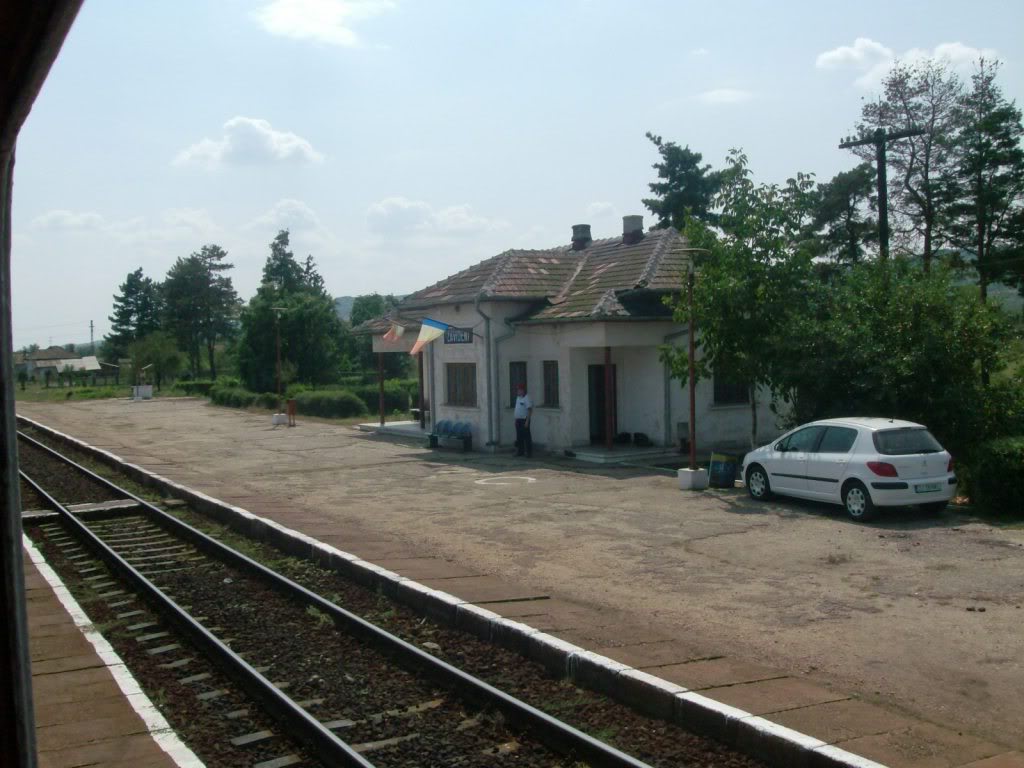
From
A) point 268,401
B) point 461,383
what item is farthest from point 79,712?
point 268,401

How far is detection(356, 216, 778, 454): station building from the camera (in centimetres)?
2241

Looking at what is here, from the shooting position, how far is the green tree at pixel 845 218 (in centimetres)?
3675

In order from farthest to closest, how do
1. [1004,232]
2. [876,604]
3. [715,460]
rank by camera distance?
[1004,232], [715,460], [876,604]

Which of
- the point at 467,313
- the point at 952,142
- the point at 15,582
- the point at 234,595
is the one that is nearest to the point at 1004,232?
the point at 952,142

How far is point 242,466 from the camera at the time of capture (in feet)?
76.2

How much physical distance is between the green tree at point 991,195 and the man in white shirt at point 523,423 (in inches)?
709

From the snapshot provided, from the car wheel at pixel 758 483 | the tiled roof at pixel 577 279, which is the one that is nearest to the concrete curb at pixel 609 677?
the car wheel at pixel 758 483

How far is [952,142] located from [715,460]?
22.4 metres

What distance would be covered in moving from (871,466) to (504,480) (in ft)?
26.0

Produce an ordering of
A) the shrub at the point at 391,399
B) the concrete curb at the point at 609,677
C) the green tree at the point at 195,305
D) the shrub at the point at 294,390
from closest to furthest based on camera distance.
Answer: the concrete curb at the point at 609,677
the shrub at the point at 391,399
the shrub at the point at 294,390
the green tree at the point at 195,305

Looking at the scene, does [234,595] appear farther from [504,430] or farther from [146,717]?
[504,430]

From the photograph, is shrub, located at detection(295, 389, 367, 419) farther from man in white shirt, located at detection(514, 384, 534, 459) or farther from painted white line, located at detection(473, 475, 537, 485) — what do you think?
painted white line, located at detection(473, 475, 537, 485)

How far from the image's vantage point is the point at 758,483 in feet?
51.8

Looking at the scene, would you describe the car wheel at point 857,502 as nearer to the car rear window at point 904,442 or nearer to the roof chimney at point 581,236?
the car rear window at point 904,442
